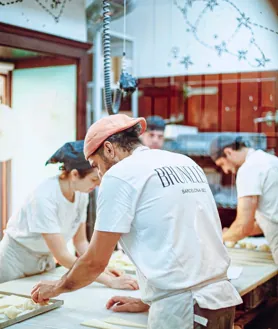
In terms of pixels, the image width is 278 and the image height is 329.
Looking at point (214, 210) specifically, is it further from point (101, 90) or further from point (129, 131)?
point (101, 90)

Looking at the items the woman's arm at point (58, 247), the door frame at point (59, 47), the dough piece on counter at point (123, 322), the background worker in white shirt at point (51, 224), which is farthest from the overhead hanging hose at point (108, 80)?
the dough piece on counter at point (123, 322)

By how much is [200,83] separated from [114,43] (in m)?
0.88

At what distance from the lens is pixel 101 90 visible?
4.46m

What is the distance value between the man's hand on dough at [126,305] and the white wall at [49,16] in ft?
5.11

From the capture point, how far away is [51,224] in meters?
2.58

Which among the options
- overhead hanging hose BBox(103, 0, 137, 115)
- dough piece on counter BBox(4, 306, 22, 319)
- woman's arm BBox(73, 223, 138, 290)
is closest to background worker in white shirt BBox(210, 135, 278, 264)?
overhead hanging hose BBox(103, 0, 137, 115)

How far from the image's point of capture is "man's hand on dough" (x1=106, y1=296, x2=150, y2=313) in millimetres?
2199

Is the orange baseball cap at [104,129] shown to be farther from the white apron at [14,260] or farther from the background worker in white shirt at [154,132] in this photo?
the background worker in white shirt at [154,132]

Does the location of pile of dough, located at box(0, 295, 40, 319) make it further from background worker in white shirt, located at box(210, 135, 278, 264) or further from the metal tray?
background worker in white shirt, located at box(210, 135, 278, 264)

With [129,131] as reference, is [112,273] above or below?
below

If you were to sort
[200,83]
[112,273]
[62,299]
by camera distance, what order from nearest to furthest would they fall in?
[62,299] < [112,273] < [200,83]

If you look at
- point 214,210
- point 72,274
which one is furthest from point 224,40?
point 72,274

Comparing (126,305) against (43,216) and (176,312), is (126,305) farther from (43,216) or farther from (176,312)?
(43,216)

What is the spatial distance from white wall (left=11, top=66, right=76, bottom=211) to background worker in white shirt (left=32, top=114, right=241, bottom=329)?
1.32 meters
